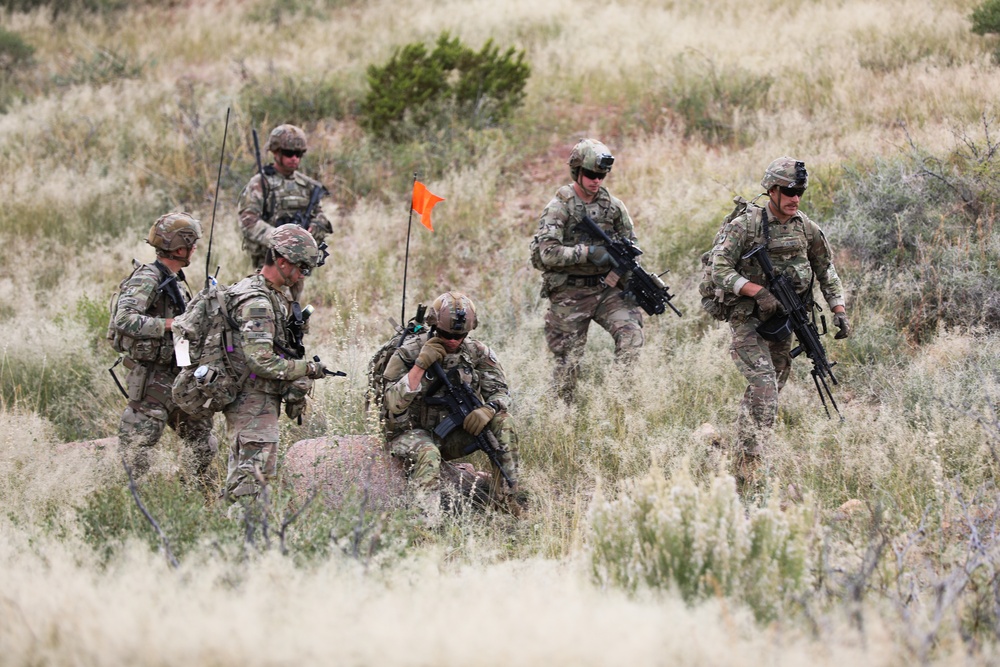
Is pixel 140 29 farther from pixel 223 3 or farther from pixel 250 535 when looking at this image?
pixel 250 535

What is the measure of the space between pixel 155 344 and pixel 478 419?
2010mm

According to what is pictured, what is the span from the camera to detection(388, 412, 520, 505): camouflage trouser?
534 centimetres

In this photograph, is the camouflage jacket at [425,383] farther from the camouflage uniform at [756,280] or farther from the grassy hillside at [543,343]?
the camouflage uniform at [756,280]

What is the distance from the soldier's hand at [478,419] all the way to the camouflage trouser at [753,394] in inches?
61.8

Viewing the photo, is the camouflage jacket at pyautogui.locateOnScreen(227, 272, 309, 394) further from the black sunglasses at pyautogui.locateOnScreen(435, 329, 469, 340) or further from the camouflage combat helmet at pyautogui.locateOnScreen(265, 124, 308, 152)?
the camouflage combat helmet at pyautogui.locateOnScreen(265, 124, 308, 152)

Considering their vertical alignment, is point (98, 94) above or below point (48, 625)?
below

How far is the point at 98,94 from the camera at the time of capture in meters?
14.2

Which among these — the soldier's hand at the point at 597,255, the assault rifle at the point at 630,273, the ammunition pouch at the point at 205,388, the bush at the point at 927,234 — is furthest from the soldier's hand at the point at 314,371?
the bush at the point at 927,234

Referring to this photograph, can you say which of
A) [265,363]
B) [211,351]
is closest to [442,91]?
[211,351]

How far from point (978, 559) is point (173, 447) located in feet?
16.0

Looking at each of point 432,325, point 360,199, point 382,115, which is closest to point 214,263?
point 360,199

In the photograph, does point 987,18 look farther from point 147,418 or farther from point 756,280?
point 147,418

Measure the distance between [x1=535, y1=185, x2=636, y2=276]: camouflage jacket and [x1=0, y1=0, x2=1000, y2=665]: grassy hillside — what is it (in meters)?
0.86

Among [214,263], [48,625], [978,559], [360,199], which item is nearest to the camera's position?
[48,625]
